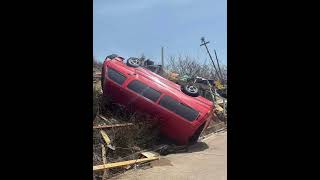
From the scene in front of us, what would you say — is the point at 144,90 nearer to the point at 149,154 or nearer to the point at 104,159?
the point at 149,154

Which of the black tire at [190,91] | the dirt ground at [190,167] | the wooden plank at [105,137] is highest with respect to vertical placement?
the black tire at [190,91]

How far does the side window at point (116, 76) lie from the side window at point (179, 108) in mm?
1431

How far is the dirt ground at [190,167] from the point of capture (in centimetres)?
831

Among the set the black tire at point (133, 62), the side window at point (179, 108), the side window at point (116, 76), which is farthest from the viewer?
the black tire at point (133, 62)

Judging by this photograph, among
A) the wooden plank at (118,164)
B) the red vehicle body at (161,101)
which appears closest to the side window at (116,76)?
the red vehicle body at (161,101)

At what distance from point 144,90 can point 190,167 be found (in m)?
3.19

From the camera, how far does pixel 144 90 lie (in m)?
11.5

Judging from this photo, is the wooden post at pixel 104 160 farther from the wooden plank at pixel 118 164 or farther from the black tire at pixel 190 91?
the black tire at pixel 190 91

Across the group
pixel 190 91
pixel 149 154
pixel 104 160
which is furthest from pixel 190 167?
pixel 190 91

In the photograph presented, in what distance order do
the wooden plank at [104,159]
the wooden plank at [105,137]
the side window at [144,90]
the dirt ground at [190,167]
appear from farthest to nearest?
the side window at [144,90] → the wooden plank at [105,137] → the dirt ground at [190,167] → the wooden plank at [104,159]

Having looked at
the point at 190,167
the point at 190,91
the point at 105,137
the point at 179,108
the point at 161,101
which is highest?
the point at 190,91
